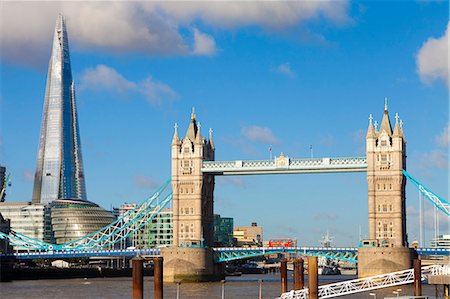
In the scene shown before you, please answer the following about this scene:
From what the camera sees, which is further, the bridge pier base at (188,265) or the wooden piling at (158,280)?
the bridge pier base at (188,265)

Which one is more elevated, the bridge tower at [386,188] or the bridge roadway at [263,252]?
the bridge tower at [386,188]

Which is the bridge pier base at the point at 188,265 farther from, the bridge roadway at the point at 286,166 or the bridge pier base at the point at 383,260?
the bridge pier base at the point at 383,260

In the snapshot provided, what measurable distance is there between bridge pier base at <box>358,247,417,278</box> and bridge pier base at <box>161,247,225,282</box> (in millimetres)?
22091

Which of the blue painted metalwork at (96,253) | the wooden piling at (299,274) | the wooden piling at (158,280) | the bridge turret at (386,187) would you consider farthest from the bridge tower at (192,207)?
the wooden piling at (158,280)

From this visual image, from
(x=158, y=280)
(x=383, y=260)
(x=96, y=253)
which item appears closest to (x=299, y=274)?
(x=158, y=280)

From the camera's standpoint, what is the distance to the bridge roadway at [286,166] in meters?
139

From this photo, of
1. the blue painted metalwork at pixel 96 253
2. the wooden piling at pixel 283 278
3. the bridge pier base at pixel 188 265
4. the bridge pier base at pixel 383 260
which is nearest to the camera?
the wooden piling at pixel 283 278

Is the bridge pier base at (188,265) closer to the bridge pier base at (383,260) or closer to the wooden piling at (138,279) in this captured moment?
the bridge pier base at (383,260)

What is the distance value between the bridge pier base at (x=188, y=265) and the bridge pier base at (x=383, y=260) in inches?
870

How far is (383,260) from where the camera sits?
13175cm

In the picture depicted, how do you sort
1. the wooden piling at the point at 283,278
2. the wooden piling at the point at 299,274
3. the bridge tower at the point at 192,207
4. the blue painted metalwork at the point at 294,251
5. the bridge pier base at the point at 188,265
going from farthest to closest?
1. the bridge tower at the point at 192,207
2. the blue painted metalwork at the point at 294,251
3. the bridge pier base at the point at 188,265
4. the wooden piling at the point at 283,278
5. the wooden piling at the point at 299,274

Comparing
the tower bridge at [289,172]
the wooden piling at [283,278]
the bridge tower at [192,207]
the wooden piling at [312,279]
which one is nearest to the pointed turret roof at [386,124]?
the tower bridge at [289,172]

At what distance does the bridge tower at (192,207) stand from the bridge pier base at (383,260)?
22567mm

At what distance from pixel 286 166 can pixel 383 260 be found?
1935 cm
